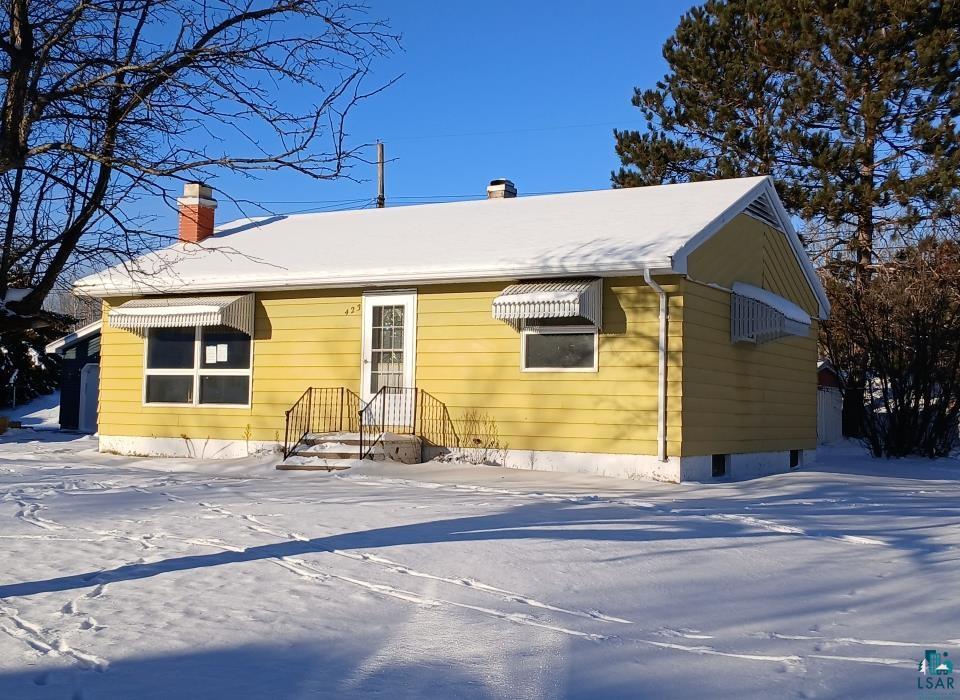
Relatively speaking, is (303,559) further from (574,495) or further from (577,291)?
(577,291)

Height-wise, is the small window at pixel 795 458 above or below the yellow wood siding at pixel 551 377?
below

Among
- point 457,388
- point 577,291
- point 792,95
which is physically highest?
point 792,95

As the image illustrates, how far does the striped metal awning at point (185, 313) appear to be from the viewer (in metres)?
15.7

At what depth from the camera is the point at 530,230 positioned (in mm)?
15797

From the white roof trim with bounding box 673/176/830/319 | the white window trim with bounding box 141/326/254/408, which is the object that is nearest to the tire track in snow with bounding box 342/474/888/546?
the white roof trim with bounding box 673/176/830/319

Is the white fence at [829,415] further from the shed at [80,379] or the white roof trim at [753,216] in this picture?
the shed at [80,379]

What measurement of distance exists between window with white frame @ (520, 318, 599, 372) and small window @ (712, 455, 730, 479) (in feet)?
8.51

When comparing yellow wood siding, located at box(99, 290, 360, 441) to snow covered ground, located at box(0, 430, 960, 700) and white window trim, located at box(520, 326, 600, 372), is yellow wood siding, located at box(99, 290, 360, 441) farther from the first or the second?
snow covered ground, located at box(0, 430, 960, 700)

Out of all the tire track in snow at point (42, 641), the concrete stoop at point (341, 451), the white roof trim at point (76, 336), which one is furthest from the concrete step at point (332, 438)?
the white roof trim at point (76, 336)

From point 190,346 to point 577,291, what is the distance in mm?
6988

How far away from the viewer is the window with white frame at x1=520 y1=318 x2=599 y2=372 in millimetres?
13828

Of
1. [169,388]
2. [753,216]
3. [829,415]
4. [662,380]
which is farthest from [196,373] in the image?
[829,415]

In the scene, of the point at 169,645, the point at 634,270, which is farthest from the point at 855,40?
the point at 169,645

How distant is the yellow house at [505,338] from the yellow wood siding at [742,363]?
0.15 ft
